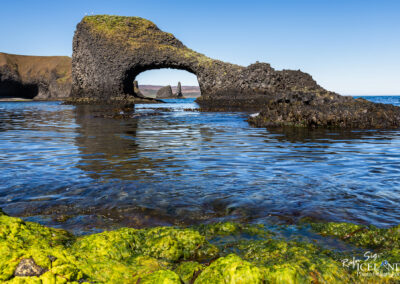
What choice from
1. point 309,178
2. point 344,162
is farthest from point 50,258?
point 344,162

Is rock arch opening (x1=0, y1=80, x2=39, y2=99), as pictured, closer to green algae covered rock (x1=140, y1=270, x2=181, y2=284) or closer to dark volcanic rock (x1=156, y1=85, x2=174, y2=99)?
dark volcanic rock (x1=156, y1=85, x2=174, y2=99)

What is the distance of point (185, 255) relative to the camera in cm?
279

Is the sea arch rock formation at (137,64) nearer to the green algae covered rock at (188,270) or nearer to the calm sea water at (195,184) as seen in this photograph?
the calm sea water at (195,184)

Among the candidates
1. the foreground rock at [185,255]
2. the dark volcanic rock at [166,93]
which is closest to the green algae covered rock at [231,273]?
the foreground rock at [185,255]

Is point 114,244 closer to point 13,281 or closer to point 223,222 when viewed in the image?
point 13,281

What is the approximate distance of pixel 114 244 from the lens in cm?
274

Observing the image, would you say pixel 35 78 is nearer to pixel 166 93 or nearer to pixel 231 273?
pixel 166 93

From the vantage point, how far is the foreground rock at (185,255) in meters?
2.11

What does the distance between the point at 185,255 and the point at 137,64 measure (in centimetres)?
4671

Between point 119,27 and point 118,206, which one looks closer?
point 118,206

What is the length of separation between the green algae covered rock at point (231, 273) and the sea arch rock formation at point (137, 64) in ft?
125

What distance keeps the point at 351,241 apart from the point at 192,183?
259cm

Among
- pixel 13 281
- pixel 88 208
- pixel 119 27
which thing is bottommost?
pixel 88 208

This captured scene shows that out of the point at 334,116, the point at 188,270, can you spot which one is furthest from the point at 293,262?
the point at 334,116
